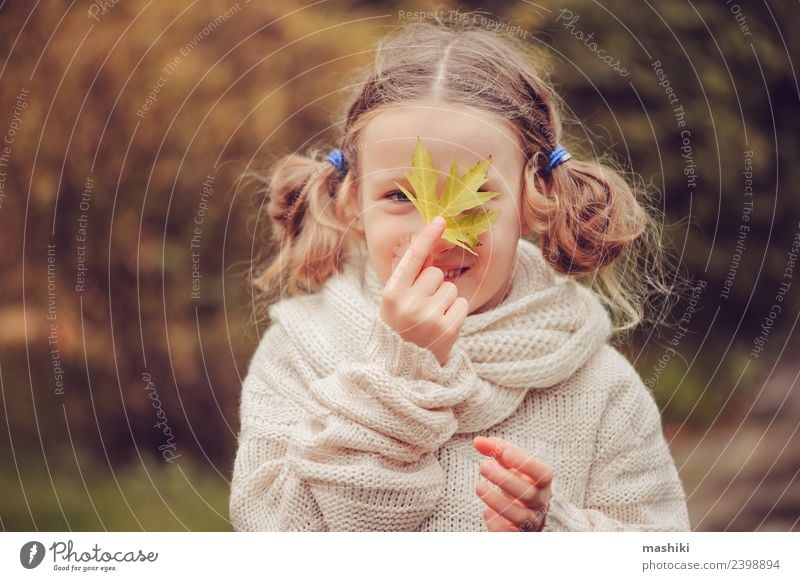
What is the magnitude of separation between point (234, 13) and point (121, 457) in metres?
0.48

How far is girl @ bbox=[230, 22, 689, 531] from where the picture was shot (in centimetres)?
78

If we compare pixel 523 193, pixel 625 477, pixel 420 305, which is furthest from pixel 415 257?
pixel 625 477

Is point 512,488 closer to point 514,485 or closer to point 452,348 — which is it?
point 514,485

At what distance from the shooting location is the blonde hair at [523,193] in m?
0.85

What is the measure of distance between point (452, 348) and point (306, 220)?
21 cm

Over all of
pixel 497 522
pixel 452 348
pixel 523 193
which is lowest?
pixel 497 522

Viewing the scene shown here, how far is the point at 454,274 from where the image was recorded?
0.85 meters

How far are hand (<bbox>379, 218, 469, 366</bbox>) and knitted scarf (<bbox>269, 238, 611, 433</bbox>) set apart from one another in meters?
0.03

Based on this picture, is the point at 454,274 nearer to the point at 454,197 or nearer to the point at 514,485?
the point at 454,197

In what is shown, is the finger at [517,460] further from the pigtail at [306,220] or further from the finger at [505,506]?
the pigtail at [306,220]

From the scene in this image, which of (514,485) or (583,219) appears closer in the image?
(514,485)

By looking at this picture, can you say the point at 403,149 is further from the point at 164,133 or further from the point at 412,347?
the point at 164,133

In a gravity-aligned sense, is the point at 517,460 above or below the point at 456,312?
below

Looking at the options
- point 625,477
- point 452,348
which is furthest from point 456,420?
point 625,477
